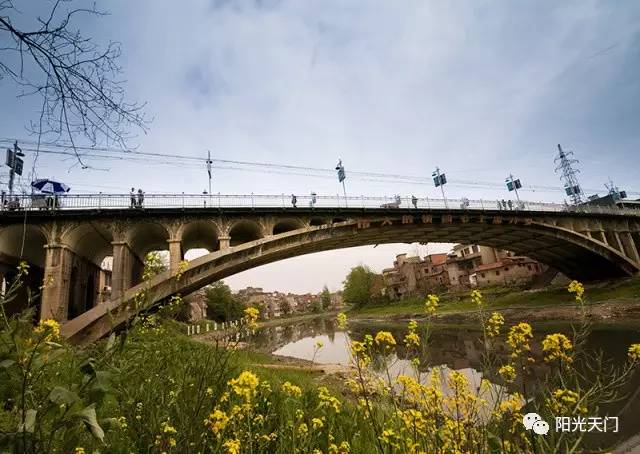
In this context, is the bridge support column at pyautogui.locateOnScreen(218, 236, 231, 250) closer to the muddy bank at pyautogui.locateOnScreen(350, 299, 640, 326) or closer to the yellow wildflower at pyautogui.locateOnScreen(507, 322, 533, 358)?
the muddy bank at pyautogui.locateOnScreen(350, 299, 640, 326)

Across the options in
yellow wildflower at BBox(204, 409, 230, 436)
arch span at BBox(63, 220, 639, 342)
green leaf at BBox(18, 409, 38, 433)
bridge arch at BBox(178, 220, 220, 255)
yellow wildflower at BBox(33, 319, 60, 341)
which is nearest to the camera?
green leaf at BBox(18, 409, 38, 433)

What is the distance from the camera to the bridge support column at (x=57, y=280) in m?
17.2

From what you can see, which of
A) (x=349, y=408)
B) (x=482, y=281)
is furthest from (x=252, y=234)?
(x=482, y=281)

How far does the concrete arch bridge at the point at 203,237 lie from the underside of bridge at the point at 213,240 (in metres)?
0.06

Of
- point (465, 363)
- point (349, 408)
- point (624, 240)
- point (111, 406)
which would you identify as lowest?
point (465, 363)

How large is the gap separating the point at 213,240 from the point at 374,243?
47.1 feet

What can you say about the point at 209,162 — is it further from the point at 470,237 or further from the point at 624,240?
the point at 624,240

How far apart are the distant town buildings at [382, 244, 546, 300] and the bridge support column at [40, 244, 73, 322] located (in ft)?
182

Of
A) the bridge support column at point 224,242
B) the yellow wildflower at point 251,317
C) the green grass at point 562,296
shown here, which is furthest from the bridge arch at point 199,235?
the green grass at point 562,296

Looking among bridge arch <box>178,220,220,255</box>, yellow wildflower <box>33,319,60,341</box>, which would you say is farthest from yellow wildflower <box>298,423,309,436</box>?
bridge arch <box>178,220,220,255</box>

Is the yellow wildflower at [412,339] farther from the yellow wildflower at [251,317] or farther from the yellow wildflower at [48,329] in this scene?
the yellow wildflower at [48,329]

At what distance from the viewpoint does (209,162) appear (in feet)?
90.3

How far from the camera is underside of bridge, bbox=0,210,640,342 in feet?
61.5

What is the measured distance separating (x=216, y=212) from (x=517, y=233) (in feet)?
95.6
